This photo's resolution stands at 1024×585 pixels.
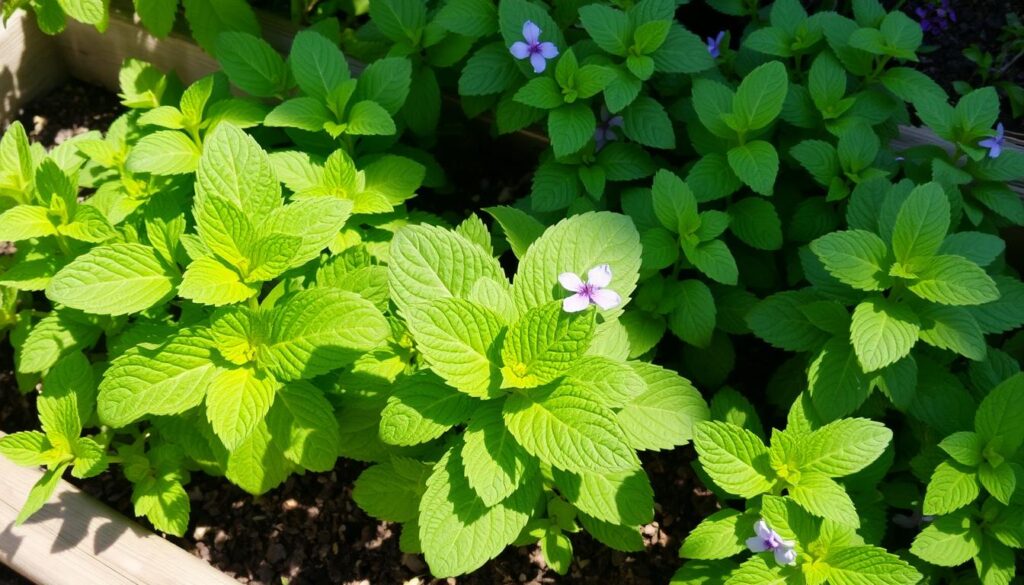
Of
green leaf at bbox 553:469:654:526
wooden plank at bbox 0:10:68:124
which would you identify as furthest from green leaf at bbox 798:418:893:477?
wooden plank at bbox 0:10:68:124

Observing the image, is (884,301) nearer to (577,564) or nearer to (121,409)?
(577,564)

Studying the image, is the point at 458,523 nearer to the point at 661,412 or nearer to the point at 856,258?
the point at 661,412

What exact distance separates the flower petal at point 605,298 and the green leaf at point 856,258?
0.50 m

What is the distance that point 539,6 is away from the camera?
223cm

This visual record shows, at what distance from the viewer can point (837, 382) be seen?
1868 mm

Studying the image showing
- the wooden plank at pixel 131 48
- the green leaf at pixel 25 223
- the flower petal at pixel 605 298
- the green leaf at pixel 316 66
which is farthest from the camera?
the wooden plank at pixel 131 48

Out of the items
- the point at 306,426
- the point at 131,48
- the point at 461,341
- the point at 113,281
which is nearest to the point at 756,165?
the point at 461,341

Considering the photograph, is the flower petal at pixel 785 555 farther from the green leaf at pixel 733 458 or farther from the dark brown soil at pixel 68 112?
the dark brown soil at pixel 68 112

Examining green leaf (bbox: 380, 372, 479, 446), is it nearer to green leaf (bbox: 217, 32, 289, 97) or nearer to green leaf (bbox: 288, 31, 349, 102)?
green leaf (bbox: 288, 31, 349, 102)

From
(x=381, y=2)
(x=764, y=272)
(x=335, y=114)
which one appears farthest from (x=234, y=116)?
(x=764, y=272)

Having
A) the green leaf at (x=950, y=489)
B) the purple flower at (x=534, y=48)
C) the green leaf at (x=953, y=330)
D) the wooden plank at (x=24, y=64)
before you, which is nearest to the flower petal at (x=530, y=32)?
the purple flower at (x=534, y=48)

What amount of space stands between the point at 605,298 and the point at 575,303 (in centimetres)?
6

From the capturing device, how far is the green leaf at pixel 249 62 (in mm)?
2342

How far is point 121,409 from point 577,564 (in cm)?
114
